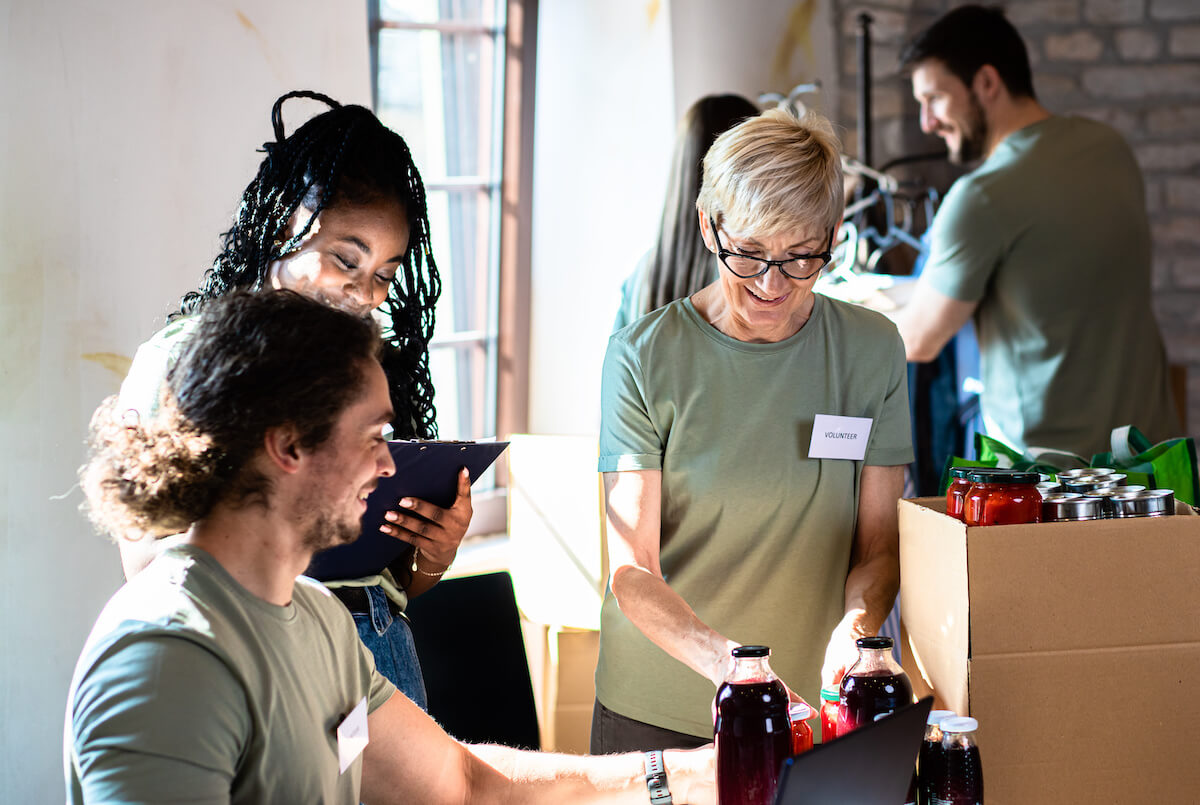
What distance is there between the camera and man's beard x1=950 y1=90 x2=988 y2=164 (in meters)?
2.92

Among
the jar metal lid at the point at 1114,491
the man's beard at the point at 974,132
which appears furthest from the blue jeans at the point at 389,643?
the man's beard at the point at 974,132

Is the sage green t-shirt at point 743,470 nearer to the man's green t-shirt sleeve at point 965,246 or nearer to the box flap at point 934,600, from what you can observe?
the box flap at point 934,600

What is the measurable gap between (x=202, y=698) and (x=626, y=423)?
0.72 meters

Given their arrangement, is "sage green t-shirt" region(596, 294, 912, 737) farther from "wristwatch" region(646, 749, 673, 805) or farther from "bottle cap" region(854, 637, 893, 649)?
"bottle cap" region(854, 637, 893, 649)

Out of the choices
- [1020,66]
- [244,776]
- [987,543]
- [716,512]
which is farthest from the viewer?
[1020,66]

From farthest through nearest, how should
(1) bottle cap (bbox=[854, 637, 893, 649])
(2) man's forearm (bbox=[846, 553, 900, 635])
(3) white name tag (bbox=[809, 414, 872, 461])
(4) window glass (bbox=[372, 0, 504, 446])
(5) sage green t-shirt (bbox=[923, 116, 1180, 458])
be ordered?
(4) window glass (bbox=[372, 0, 504, 446]), (5) sage green t-shirt (bbox=[923, 116, 1180, 458]), (3) white name tag (bbox=[809, 414, 872, 461]), (2) man's forearm (bbox=[846, 553, 900, 635]), (1) bottle cap (bbox=[854, 637, 893, 649])

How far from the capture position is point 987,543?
116cm

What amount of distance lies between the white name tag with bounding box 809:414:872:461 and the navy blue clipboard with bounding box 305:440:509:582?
420 mm

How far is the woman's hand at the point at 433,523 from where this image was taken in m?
1.52

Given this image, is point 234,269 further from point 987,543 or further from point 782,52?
point 782,52

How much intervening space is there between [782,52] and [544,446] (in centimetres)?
202

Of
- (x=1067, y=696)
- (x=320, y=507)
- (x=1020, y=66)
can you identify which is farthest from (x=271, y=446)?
(x=1020, y=66)

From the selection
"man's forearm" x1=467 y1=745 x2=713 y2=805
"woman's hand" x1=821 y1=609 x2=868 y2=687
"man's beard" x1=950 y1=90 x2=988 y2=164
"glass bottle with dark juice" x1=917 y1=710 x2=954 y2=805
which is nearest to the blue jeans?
"man's forearm" x1=467 y1=745 x2=713 y2=805

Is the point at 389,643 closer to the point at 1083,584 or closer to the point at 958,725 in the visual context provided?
the point at 958,725
